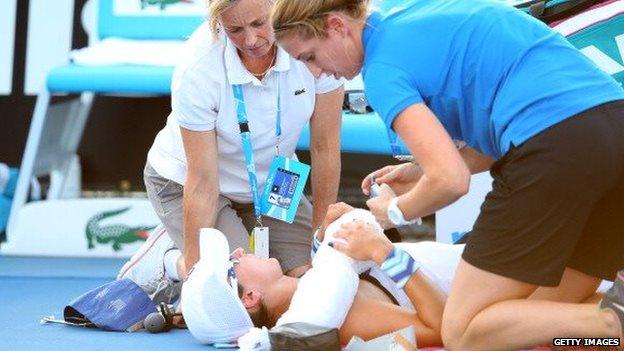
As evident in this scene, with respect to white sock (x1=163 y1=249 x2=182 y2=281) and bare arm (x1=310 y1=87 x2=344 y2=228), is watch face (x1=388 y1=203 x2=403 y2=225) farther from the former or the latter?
white sock (x1=163 y1=249 x2=182 y2=281)

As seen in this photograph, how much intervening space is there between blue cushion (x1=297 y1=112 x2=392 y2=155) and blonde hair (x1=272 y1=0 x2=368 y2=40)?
2.34m

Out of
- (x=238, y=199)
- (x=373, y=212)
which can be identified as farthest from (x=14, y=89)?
(x=373, y=212)

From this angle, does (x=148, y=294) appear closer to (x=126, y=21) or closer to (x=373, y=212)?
(x=373, y=212)

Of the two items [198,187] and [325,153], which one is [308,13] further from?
[325,153]

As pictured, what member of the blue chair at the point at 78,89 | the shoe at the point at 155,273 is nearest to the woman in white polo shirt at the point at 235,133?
the shoe at the point at 155,273

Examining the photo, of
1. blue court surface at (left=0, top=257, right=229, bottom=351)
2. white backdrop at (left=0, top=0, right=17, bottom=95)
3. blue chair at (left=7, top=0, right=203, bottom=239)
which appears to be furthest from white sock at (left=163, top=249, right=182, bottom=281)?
white backdrop at (left=0, top=0, right=17, bottom=95)

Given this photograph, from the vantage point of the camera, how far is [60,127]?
691 cm

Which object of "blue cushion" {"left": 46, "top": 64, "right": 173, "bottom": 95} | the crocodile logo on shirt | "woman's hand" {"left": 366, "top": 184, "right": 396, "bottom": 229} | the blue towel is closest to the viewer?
"woman's hand" {"left": 366, "top": 184, "right": 396, "bottom": 229}

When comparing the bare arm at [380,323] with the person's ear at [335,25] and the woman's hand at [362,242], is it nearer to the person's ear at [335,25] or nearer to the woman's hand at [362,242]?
the woman's hand at [362,242]

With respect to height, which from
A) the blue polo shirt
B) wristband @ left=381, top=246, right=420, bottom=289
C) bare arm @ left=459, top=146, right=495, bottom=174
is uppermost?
the blue polo shirt

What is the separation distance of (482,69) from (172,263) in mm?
1834

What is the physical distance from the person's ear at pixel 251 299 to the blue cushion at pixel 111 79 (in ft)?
7.80

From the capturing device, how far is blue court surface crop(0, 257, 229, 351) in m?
4.16

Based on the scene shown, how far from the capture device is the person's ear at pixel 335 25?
3.28 metres
